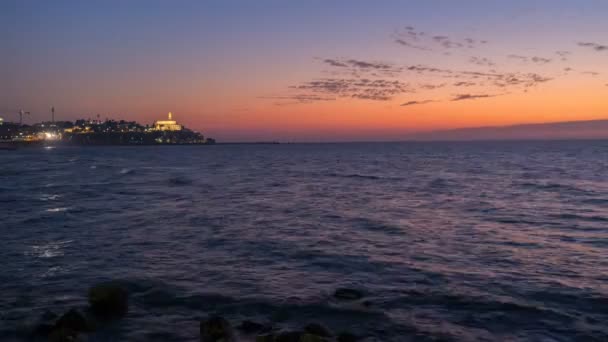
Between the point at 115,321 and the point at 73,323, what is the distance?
40.4 inches

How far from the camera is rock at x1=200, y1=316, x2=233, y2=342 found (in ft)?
31.3

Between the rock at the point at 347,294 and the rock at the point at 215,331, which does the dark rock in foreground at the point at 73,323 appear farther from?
the rock at the point at 347,294

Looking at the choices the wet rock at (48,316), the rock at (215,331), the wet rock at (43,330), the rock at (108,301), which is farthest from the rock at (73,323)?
the rock at (215,331)

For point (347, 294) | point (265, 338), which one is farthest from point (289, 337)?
point (347, 294)

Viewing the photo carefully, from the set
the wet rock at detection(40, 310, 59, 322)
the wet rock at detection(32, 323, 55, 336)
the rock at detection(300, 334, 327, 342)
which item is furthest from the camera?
the wet rock at detection(40, 310, 59, 322)

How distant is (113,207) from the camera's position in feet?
104

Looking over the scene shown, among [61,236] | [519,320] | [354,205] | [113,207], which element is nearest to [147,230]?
[61,236]

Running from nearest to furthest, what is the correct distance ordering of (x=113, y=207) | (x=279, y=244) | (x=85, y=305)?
1. (x=85, y=305)
2. (x=279, y=244)
3. (x=113, y=207)

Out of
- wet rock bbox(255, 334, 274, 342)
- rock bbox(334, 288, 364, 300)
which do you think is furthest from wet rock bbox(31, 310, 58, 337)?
rock bbox(334, 288, 364, 300)

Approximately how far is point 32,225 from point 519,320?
78.9ft

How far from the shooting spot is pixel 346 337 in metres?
9.77

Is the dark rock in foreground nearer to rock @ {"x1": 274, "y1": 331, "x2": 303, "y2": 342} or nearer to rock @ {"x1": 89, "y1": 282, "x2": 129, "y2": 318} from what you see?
rock @ {"x1": 89, "y1": 282, "x2": 129, "y2": 318}

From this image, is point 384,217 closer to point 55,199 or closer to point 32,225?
point 32,225

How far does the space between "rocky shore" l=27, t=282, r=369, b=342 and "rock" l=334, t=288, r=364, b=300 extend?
7.11 ft
